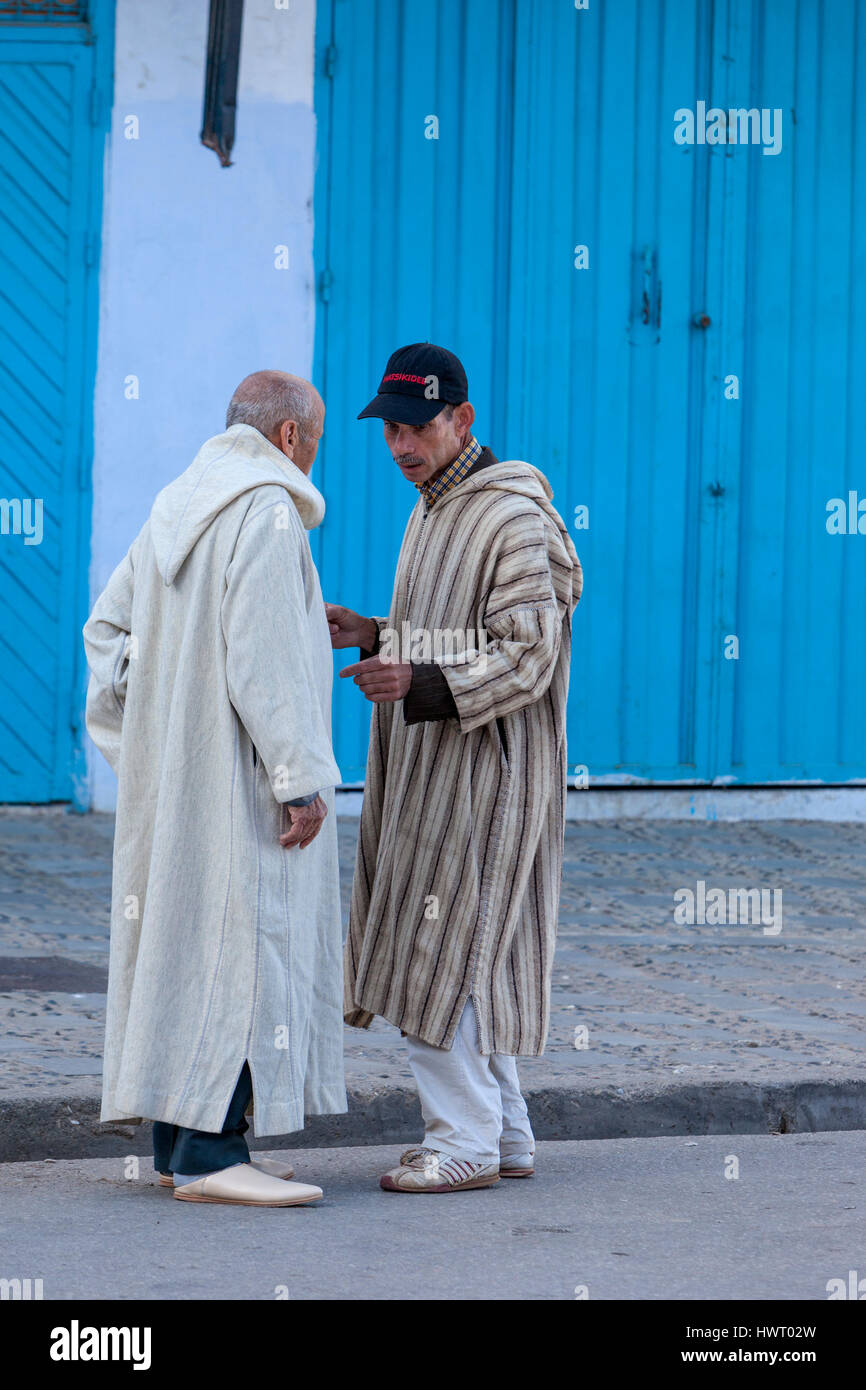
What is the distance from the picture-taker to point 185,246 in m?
9.66

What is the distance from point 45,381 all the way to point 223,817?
18.9 feet

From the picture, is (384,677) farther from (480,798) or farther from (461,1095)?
(461,1095)

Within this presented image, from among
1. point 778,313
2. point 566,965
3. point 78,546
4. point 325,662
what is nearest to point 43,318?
point 78,546

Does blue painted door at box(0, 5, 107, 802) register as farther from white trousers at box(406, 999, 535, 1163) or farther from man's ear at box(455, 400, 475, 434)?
white trousers at box(406, 999, 535, 1163)

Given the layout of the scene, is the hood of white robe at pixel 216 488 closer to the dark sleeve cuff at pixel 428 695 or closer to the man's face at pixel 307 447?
the man's face at pixel 307 447

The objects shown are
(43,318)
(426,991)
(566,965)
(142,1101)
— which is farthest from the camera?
(43,318)

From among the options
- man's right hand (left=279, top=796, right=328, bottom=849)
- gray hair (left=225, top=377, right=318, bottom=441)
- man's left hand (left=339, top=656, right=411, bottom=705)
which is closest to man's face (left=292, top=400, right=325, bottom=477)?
gray hair (left=225, top=377, right=318, bottom=441)

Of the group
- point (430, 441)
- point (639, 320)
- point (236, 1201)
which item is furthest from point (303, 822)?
point (639, 320)

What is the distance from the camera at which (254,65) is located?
9680 millimetres

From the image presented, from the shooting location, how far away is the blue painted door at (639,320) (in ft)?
32.2

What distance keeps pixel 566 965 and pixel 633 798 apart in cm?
353

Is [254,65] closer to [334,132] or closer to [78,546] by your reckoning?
[334,132]

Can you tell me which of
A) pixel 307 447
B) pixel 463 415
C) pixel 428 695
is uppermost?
pixel 463 415

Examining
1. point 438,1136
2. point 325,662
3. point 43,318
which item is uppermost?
point 43,318
